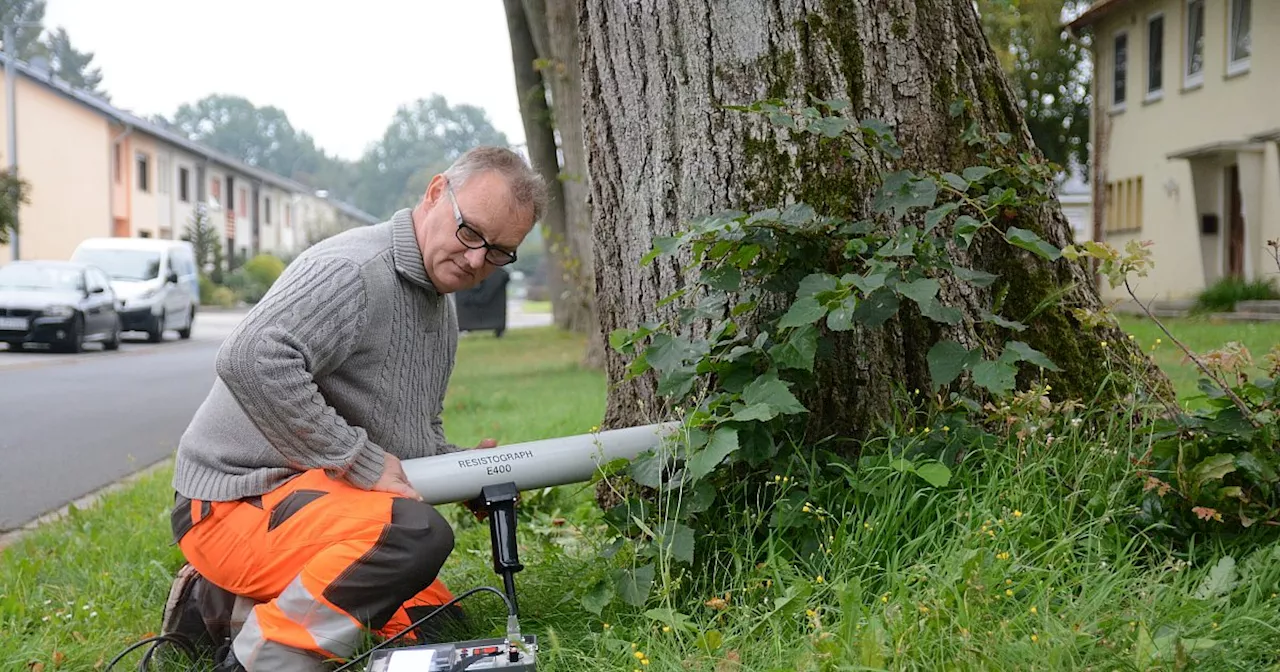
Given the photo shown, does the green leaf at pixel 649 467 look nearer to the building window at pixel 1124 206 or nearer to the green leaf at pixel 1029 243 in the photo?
the green leaf at pixel 1029 243

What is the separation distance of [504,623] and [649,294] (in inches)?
41.3

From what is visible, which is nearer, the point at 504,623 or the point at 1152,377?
the point at 504,623

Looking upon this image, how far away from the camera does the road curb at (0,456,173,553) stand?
17.4 feet

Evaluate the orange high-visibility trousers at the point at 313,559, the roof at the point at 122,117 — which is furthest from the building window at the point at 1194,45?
the roof at the point at 122,117

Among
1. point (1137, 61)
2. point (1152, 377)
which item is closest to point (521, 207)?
point (1152, 377)

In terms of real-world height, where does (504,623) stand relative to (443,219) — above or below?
below

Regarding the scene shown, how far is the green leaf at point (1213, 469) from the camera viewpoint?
2.88 metres

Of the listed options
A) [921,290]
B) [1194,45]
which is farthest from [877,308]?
[1194,45]

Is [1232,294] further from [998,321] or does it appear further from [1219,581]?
[1219,581]

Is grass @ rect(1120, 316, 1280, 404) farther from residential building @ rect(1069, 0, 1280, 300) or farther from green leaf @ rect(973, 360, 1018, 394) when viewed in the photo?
residential building @ rect(1069, 0, 1280, 300)

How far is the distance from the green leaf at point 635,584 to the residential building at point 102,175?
27444mm

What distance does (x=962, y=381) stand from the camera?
3.48 meters

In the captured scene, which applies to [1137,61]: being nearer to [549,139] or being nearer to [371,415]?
[549,139]

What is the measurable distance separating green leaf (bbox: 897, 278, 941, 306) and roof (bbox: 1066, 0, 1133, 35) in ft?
80.0
